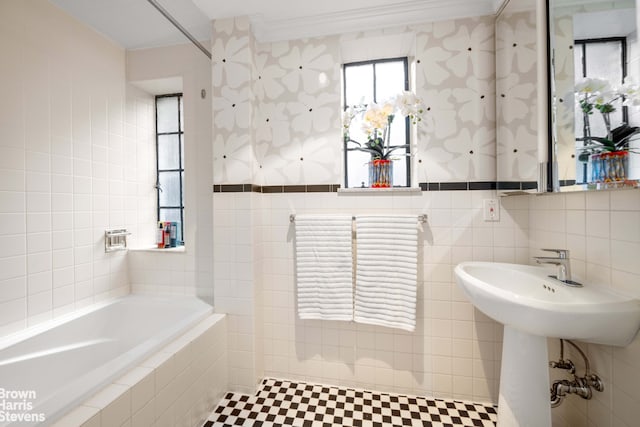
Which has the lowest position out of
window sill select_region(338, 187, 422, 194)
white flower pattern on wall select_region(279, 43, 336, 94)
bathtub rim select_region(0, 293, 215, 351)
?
bathtub rim select_region(0, 293, 215, 351)

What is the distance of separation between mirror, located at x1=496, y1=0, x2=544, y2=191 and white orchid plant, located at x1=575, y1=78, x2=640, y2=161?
0.25 meters

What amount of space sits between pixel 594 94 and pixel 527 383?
1.09m

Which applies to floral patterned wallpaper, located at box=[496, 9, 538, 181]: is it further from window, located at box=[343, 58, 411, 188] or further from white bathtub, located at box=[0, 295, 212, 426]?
white bathtub, located at box=[0, 295, 212, 426]

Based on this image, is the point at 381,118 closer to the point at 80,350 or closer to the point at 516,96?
the point at 516,96

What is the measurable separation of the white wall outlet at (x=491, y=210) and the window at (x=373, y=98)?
18.1 inches

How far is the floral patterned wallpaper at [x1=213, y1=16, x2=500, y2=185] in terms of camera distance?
1.65 m

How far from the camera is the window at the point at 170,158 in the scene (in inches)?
93.1

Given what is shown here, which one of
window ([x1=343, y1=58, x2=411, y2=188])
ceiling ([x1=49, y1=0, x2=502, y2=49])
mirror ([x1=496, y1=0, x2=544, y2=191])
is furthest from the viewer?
window ([x1=343, y1=58, x2=411, y2=188])

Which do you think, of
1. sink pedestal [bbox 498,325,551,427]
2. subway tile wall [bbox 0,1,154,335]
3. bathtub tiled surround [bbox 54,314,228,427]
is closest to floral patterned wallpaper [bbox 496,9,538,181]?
sink pedestal [bbox 498,325,551,427]

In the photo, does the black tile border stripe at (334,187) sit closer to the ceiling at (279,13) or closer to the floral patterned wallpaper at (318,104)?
the floral patterned wallpaper at (318,104)

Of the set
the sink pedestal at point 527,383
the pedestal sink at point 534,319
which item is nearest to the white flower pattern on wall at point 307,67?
the pedestal sink at point 534,319

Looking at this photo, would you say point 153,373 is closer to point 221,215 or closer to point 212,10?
point 221,215

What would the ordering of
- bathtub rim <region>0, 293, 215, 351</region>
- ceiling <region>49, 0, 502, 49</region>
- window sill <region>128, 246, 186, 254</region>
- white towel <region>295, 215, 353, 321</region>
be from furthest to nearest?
window sill <region>128, 246, 186, 254</region>, white towel <region>295, 215, 353, 321</region>, ceiling <region>49, 0, 502, 49</region>, bathtub rim <region>0, 293, 215, 351</region>

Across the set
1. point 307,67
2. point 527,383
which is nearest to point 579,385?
point 527,383
